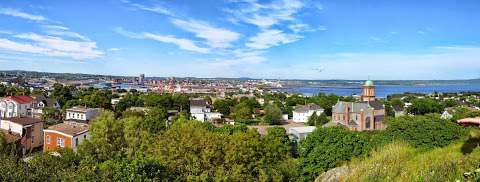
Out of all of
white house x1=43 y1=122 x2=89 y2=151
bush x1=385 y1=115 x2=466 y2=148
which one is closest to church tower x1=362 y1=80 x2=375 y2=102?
bush x1=385 y1=115 x2=466 y2=148

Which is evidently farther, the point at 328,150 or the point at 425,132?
the point at 425,132

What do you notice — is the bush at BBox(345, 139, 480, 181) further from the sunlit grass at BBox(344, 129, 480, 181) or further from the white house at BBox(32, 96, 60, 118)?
the white house at BBox(32, 96, 60, 118)

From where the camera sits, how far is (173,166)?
17.2 meters

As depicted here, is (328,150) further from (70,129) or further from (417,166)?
(70,129)

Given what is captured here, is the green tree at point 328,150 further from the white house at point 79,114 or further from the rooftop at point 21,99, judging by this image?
the rooftop at point 21,99

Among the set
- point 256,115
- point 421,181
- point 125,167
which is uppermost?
point 421,181

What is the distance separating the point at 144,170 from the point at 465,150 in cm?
757

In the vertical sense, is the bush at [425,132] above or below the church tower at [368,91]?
below

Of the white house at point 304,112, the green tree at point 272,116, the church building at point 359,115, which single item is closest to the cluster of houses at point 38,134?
the church building at point 359,115

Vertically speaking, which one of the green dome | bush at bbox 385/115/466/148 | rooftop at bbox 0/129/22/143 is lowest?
rooftop at bbox 0/129/22/143

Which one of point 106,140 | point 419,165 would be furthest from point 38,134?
point 419,165

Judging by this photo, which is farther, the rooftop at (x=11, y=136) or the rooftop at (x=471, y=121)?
the rooftop at (x=11, y=136)

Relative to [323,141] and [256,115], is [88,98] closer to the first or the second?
[256,115]

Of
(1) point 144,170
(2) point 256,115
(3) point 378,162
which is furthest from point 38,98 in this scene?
(3) point 378,162
